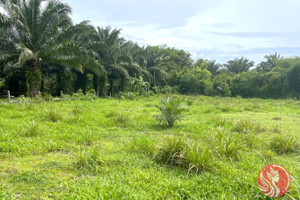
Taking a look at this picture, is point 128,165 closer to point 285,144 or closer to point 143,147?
point 143,147

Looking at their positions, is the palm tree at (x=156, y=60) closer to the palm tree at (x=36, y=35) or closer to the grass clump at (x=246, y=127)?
the palm tree at (x=36, y=35)

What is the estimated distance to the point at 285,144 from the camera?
507cm

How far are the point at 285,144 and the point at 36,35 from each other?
13553mm

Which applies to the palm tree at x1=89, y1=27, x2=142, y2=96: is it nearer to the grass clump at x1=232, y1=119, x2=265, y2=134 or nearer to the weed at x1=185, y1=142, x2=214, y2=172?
the grass clump at x1=232, y1=119, x2=265, y2=134

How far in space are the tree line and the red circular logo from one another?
1243 cm

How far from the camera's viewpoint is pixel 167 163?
4191 mm

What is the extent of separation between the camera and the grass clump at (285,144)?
16.5 feet

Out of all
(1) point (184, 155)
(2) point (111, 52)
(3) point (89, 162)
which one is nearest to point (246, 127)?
(1) point (184, 155)

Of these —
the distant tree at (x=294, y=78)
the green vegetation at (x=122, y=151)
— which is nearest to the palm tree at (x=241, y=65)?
the distant tree at (x=294, y=78)

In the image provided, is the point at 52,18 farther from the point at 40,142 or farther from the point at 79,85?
the point at 40,142

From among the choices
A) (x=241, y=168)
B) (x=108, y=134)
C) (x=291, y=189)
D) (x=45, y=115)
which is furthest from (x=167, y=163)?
(x=45, y=115)

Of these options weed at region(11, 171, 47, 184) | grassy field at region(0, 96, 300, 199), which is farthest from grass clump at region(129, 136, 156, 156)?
weed at region(11, 171, 47, 184)

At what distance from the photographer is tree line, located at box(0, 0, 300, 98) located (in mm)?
13203

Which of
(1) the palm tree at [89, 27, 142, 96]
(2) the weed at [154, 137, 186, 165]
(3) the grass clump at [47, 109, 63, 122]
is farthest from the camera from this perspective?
(1) the palm tree at [89, 27, 142, 96]
